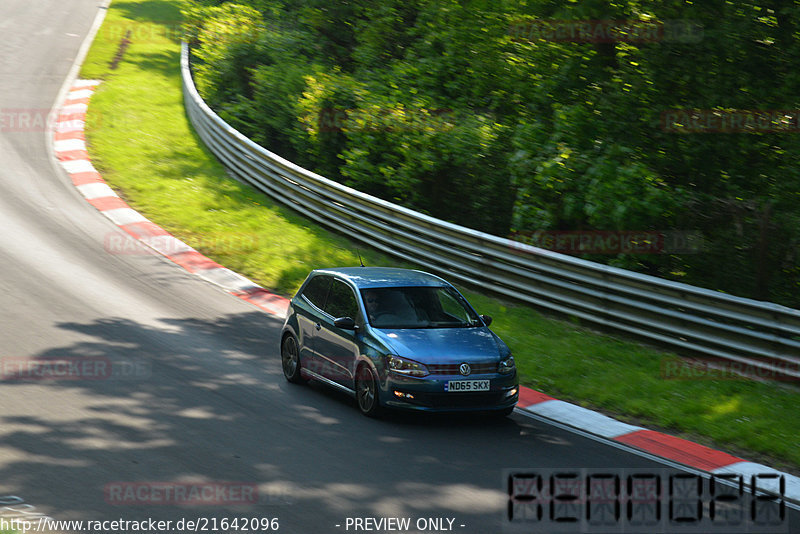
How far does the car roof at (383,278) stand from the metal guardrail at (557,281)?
2885 millimetres

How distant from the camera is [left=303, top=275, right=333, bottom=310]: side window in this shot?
35.4ft

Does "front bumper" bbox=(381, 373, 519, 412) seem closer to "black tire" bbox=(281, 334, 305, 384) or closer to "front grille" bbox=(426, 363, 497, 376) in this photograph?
"front grille" bbox=(426, 363, 497, 376)

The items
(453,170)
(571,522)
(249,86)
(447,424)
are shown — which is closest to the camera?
(571,522)

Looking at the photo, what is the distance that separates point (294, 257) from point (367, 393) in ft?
23.8

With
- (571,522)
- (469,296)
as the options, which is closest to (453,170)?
(469,296)

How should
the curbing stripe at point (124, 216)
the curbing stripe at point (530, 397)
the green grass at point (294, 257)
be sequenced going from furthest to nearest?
the curbing stripe at point (124, 216)
the curbing stripe at point (530, 397)
the green grass at point (294, 257)

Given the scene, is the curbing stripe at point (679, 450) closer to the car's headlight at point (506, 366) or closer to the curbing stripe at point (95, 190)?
the car's headlight at point (506, 366)

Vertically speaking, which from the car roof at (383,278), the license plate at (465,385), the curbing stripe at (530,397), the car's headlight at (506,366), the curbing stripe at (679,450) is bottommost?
the curbing stripe at (530,397)

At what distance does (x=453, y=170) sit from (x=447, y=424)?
24.5 feet

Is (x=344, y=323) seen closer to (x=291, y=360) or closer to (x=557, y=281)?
(x=291, y=360)

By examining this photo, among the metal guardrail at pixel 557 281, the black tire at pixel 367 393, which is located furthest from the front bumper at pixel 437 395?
the metal guardrail at pixel 557 281

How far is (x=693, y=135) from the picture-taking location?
46.3 ft

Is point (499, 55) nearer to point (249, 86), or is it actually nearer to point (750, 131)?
point (750, 131)

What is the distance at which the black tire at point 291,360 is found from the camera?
10586mm
